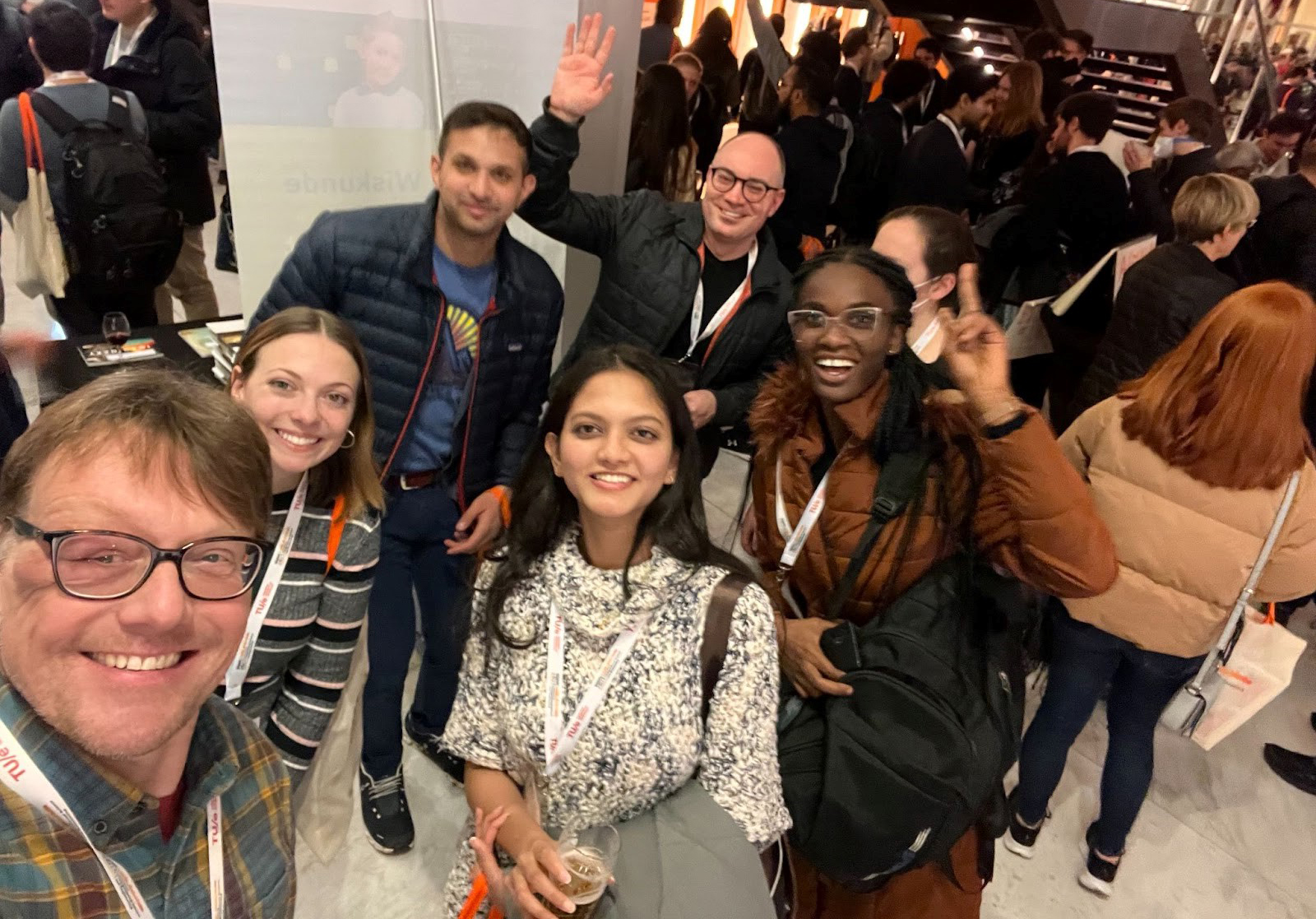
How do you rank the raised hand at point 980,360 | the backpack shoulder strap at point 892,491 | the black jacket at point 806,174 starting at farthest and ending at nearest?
the black jacket at point 806,174 → the backpack shoulder strap at point 892,491 → the raised hand at point 980,360

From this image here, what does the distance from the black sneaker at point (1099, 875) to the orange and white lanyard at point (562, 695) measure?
6.39ft

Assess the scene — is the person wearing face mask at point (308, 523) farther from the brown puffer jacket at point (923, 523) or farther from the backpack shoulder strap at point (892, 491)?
the backpack shoulder strap at point (892, 491)

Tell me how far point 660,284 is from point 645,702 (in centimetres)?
133

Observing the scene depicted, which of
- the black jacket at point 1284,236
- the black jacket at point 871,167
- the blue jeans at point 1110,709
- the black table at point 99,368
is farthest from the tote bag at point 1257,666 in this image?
the black jacket at point 871,167

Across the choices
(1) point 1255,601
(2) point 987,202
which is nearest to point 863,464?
(1) point 1255,601

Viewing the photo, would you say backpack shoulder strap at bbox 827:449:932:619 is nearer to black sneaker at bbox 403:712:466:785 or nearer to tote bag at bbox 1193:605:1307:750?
tote bag at bbox 1193:605:1307:750

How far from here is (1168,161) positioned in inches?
172

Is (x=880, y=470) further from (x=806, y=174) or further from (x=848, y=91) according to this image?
(x=848, y=91)

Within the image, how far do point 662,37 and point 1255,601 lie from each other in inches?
198

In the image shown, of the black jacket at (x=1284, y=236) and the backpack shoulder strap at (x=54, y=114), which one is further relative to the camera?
the black jacket at (x=1284, y=236)

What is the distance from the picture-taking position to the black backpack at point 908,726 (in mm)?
Answer: 1460

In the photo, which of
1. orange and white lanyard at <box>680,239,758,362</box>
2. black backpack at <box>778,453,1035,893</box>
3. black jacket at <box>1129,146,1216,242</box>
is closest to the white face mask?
black jacket at <box>1129,146,1216,242</box>

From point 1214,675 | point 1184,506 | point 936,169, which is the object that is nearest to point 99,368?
point 1184,506

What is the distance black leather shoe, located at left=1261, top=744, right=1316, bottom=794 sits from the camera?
3.04 meters
